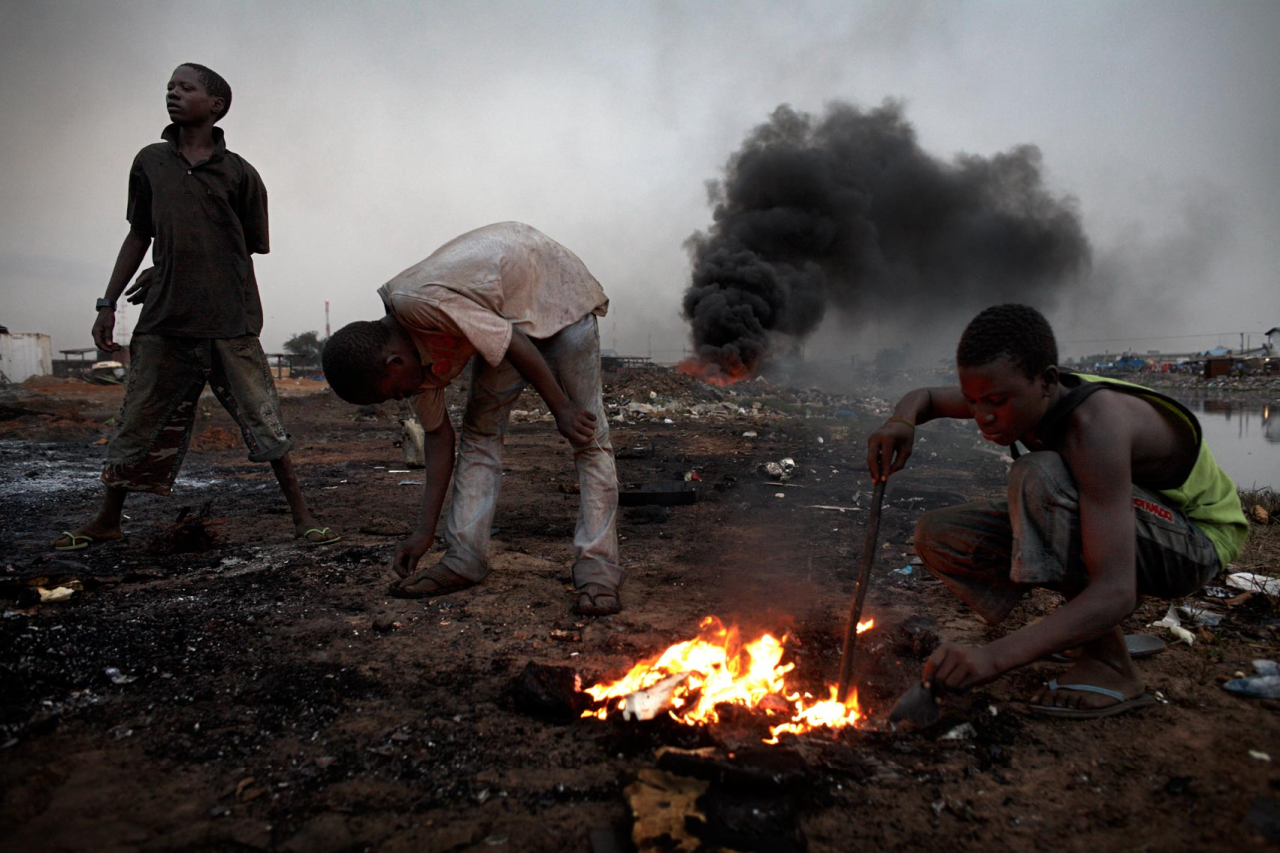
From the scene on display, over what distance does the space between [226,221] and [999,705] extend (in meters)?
4.29

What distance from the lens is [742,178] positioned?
32.1 m

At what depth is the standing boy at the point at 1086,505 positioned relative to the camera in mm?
1850

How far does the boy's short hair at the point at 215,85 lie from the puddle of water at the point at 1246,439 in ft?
19.8

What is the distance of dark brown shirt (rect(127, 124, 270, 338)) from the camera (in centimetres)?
358

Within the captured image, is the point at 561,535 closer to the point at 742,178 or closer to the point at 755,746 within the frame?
the point at 755,746

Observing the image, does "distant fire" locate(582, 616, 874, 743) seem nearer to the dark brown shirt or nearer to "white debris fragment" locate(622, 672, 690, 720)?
"white debris fragment" locate(622, 672, 690, 720)

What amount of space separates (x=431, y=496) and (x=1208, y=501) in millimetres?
2988

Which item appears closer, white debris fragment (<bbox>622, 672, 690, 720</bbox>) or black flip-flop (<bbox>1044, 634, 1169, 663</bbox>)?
white debris fragment (<bbox>622, 672, 690, 720</bbox>)

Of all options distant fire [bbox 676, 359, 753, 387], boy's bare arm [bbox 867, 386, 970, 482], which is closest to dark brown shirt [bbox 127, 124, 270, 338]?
boy's bare arm [bbox 867, 386, 970, 482]

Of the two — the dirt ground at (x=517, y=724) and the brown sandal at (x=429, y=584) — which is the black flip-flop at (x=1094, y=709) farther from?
the brown sandal at (x=429, y=584)

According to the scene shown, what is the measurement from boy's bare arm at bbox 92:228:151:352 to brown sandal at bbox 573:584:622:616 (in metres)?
3.01

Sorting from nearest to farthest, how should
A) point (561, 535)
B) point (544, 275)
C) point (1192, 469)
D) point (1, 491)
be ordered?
point (1192, 469), point (544, 275), point (561, 535), point (1, 491)

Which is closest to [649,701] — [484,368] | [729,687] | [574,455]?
[729,687]

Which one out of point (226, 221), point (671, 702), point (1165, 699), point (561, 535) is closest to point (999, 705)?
point (1165, 699)
